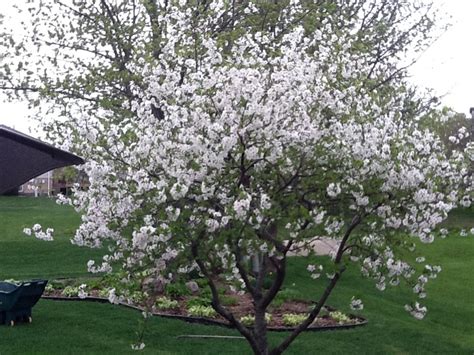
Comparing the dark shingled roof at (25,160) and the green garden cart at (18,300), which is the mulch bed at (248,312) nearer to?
the green garden cart at (18,300)

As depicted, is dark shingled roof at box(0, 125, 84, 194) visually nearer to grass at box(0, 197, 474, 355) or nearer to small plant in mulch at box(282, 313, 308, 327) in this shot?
grass at box(0, 197, 474, 355)

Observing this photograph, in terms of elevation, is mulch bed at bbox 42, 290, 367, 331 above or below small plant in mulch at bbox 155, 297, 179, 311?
below

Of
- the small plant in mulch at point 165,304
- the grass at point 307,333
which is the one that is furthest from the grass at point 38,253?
the small plant in mulch at point 165,304

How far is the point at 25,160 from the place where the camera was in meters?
5.80

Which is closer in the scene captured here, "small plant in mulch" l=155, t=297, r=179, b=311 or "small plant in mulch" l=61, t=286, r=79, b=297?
"small plant in mulch" l=155, t=297, r=179, b=311

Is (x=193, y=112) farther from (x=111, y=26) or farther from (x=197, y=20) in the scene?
(x=111, y=26)

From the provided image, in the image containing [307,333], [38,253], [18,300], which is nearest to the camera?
[18,300]

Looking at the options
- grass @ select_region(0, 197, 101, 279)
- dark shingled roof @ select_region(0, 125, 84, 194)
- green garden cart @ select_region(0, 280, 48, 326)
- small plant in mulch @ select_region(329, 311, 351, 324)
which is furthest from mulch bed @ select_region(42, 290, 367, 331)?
dark shingled roof @ select_region(0, 125, 84, 194)

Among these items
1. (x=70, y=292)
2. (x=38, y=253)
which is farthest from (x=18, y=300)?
(x=38, y=253)

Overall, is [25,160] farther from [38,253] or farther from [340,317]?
[38,253]

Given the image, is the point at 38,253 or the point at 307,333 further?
the point at 38,253

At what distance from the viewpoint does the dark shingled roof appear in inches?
221

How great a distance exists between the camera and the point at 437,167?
22.3 feet

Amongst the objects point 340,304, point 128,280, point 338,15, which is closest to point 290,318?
point 340,304
